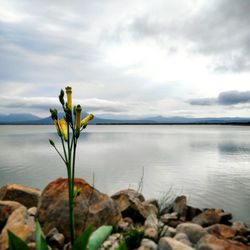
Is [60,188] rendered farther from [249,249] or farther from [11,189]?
[249,249]

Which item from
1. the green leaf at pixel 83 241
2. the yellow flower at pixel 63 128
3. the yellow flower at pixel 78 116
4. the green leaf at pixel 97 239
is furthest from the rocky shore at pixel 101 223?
the yellow flower at pixel 78 116

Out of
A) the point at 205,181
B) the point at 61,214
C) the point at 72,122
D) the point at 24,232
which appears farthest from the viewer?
the point at 205,181

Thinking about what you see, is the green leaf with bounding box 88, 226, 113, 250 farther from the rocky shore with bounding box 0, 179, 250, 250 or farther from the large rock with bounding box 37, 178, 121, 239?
the large rock with bounding box 37, 178, 121, 239

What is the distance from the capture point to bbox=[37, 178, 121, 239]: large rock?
6.41m

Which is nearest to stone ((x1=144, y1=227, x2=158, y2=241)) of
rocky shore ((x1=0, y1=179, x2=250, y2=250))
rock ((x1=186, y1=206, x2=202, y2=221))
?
rocky shore ((x1=0, y1=179, x2=250, y2=250))

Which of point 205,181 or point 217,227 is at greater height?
point 217,227

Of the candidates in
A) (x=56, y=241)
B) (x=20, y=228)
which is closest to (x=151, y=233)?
(x=56, y=241)

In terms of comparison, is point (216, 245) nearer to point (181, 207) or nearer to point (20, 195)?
point (181, 207)

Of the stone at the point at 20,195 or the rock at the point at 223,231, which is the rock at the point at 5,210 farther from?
the rock at the point at 223,231

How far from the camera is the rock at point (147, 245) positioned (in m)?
5.45

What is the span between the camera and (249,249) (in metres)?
5.45

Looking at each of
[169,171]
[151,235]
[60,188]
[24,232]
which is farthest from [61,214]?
[169,171]

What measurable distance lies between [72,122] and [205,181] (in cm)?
1768

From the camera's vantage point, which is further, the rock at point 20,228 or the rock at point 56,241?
the rock at point 56,241
